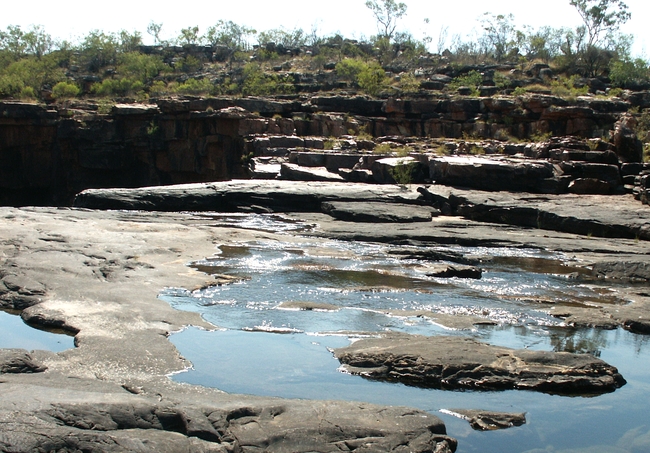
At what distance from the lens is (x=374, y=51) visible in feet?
154

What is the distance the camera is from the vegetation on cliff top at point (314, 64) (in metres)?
33.2

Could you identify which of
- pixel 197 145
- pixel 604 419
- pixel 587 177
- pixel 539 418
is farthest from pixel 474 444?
pixel 197 145

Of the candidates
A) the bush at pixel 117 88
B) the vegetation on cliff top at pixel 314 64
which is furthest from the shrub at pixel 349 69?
the bush at pixel 117 88

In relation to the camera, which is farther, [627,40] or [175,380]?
[627,40]

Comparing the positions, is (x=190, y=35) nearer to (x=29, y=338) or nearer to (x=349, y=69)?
(x=349, y=69)

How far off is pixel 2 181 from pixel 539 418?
28.3 meters

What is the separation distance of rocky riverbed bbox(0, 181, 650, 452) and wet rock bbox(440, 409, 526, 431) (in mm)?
384

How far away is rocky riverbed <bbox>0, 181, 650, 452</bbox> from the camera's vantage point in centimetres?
305

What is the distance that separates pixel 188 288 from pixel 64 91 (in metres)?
32.2

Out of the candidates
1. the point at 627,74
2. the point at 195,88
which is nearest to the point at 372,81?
the point at 195,88

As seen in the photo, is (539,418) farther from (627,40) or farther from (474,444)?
(627,40)

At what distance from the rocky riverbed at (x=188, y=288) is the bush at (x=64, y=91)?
2306 cm

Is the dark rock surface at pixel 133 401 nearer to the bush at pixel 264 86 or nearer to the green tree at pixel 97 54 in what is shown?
the bush at pixel 264 86

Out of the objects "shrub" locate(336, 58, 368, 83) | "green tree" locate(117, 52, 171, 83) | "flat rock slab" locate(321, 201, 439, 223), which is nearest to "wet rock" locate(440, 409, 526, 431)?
"flat rock slab" locate(321, 201, 439, 223)
